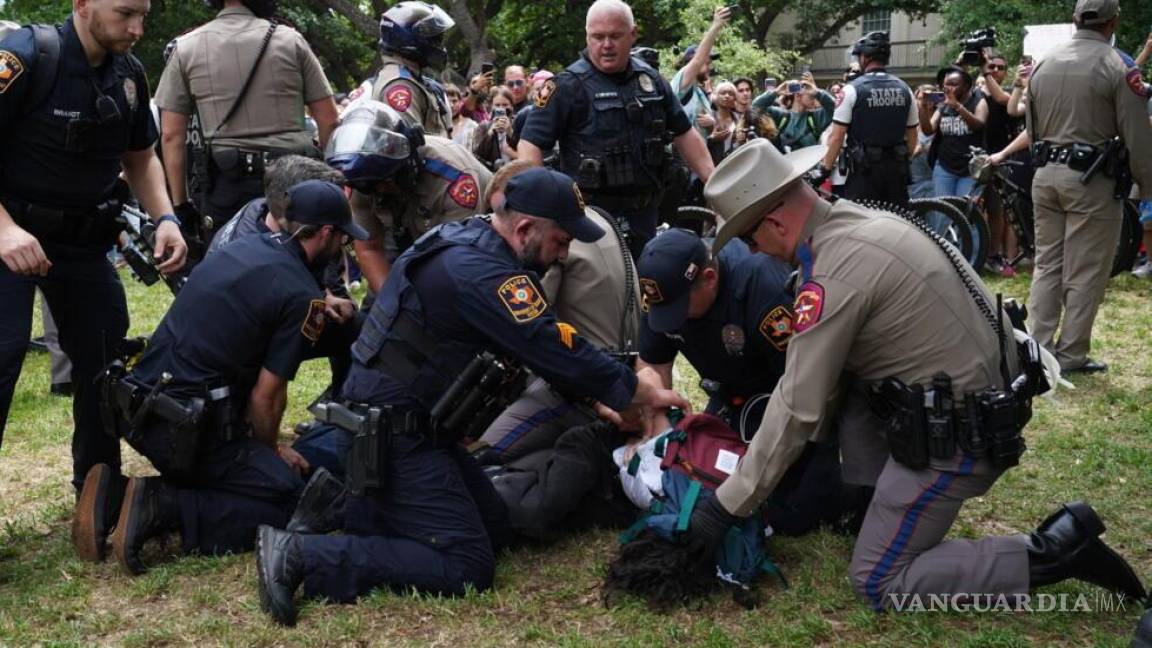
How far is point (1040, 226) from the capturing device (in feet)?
22.5

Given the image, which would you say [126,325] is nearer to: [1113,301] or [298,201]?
[298,201]

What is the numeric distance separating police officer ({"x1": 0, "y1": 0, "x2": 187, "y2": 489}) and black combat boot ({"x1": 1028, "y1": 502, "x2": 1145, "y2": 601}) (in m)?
3.37

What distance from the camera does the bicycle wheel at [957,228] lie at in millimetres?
9742

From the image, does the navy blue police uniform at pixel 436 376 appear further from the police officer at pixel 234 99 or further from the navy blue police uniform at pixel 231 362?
the police officer at pixel 234 99

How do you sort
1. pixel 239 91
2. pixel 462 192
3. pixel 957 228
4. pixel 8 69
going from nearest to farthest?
pixel 8 69, pixel 462 192, pixel 239 91, pixel 957 228

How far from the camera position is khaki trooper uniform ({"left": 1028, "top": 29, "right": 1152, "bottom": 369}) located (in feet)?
20.8

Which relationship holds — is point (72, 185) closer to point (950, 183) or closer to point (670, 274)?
point (670, 274)

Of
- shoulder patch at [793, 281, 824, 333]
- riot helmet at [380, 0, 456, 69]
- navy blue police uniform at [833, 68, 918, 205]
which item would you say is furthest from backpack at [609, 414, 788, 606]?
navy blue police uniform at [833, 68, 918, 205]

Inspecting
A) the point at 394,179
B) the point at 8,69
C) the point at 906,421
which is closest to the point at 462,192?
the point at 394,179

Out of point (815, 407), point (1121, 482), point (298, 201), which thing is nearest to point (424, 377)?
point (298, 201)

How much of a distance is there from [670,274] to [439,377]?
880 mm

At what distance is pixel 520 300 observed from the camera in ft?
12.0

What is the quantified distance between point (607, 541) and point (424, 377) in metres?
1.02

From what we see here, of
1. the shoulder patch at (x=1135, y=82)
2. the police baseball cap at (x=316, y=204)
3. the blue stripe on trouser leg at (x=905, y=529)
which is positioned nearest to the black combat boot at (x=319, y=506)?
the police baseball cap at (x=316, y=204)
